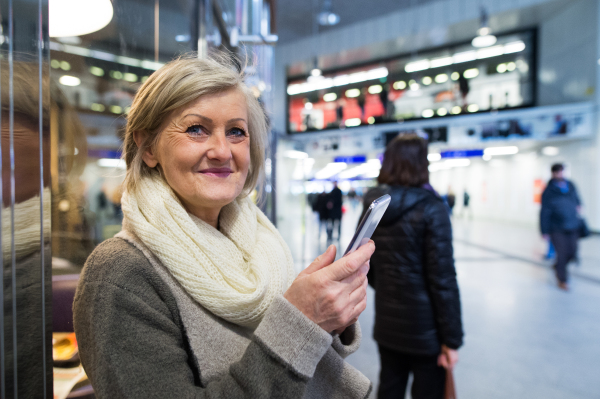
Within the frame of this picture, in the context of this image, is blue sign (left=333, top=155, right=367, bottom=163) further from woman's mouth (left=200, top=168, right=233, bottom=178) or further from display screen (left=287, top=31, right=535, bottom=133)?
woman's mouth (left=200, top=168, right=233, bottom=178)

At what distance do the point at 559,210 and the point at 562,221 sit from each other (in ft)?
0.60

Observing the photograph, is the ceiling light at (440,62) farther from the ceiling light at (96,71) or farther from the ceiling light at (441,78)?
the ceiling light at (96,71)

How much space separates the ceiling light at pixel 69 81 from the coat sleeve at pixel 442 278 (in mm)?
1782

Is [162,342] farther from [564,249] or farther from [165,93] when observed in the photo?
[564,249]

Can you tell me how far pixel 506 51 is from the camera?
35.7ft

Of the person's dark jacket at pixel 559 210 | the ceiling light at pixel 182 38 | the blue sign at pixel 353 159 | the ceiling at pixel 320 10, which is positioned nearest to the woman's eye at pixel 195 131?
the ceiling light at pixel 182 38

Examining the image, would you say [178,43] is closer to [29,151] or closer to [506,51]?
[29,151]

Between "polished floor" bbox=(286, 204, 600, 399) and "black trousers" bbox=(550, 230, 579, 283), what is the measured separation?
0.28m

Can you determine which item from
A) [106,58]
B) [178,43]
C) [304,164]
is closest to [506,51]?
[304,164]

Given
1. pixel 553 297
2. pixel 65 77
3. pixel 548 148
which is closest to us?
pixel 65 77

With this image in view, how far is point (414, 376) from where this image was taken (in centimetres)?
201

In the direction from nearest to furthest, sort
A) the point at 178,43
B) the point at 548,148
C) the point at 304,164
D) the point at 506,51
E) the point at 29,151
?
1. the point at 29,151
2. the point at 178,43
3. the point at 304,164
4. the point at 506,51
5. the point at 548,148

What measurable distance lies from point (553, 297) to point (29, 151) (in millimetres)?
6416

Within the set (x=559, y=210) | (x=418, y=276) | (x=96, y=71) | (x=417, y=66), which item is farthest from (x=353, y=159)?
(x=96, y=71)
